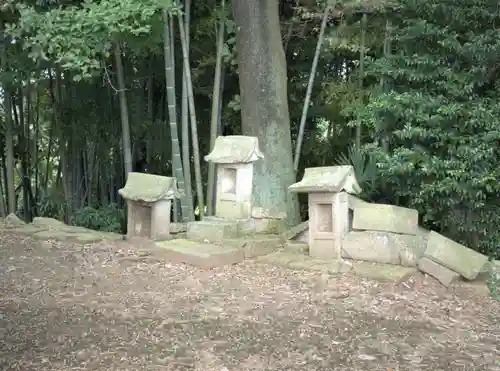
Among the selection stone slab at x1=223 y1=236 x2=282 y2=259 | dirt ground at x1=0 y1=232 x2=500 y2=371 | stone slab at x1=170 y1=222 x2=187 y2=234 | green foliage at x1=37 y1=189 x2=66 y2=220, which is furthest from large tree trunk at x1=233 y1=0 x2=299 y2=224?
green foliage at x1=37 y1=189 x2=66 y2=220

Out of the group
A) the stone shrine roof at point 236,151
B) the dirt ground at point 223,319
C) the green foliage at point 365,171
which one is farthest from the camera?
the green foliage at point 365,171

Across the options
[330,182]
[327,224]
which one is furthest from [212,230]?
[330,182]

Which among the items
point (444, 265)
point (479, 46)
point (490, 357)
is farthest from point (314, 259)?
point (479, 46)

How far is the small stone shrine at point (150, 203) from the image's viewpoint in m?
5.41

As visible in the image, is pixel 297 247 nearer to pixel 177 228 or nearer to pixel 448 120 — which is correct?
pixel 177 228

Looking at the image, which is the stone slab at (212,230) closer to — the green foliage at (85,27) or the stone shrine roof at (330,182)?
the stone shrine roof at (330,182)

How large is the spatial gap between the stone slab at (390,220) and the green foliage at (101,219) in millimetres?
3898

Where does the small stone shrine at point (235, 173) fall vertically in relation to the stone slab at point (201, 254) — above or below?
above

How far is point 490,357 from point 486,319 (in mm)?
758

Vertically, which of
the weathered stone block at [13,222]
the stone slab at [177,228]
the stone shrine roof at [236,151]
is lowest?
the weathered stone block at [13,222]

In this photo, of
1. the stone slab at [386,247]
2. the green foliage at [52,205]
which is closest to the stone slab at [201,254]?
the stone slab at [386,247]

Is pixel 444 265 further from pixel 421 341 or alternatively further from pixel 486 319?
pixel 421 341

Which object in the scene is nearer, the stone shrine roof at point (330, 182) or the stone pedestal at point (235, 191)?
the stone shrine roof at point (330, 182)

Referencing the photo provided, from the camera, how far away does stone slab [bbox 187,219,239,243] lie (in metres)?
5.23
